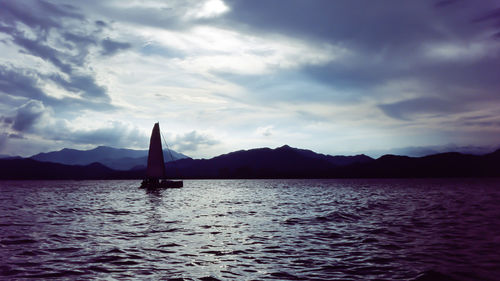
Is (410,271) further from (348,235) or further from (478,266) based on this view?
(348,235)

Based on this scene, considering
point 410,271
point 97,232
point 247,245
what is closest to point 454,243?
point 410,271

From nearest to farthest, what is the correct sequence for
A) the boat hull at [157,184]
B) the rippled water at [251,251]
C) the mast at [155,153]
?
1. the rippled water at [251,251]
2. the mast at [155,153]
3. the boat hull at [157,184]

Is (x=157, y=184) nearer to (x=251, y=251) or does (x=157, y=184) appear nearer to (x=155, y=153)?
(x=155, y=153)

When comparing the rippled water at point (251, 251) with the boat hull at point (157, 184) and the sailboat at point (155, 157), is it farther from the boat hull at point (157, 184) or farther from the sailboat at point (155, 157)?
the boat hull at point (157, 184)

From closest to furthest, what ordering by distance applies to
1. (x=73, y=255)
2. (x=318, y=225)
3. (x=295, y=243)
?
(x=73, y=255), (x=295, y=243), (x=318, y=225)

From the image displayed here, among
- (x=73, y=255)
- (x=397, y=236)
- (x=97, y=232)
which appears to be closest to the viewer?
(x=73, y=255)

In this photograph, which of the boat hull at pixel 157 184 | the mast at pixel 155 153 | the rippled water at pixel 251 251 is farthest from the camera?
the boat hull at pixel 157 184

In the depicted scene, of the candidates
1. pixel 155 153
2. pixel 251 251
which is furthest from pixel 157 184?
pixel 251 251

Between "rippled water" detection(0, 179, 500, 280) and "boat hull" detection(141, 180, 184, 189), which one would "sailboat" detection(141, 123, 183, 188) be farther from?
"rippled water" detection(0, 179, 500, 280)

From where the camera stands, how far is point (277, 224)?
23.8m

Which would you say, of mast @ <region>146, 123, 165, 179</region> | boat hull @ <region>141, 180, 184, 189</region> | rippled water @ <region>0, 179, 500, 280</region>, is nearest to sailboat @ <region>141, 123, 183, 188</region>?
mast @ <region>146, 123, 165, 179</region>

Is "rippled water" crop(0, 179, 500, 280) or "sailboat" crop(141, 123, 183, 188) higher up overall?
"sailboat" crop(141, 123, 183, 188)

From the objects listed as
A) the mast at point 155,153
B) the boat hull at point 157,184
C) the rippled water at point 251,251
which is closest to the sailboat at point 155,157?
the mast at point 155,153

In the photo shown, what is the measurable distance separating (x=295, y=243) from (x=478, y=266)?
7.92 metres
